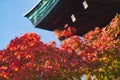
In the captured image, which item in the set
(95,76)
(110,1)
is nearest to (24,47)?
(95,76)

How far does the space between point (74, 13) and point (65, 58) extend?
3.21 meters

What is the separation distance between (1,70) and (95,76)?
140 inches

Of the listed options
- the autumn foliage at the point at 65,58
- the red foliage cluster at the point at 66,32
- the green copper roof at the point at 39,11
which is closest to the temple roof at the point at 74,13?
the green copper roof at the point at 39,11

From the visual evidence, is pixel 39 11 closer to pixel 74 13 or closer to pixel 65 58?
pixel 74 13

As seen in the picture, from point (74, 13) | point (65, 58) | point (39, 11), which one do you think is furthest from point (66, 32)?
point (65, 58)

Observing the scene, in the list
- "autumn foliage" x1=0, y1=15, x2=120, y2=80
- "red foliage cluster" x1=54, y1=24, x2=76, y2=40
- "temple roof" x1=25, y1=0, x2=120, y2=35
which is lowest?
"autumn foliage" x1=0, y1=15, x2=120, y2=80

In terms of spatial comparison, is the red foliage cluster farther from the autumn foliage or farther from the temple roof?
the autumn foliage

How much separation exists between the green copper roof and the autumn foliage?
161 centimetres

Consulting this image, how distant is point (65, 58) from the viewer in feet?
40.5

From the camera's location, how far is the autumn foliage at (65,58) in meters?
11.6

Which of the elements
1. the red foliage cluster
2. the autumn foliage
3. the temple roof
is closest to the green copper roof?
the temple roof

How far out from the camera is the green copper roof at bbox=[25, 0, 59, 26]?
49.0 ft

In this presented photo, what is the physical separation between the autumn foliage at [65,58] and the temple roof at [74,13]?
96 cm

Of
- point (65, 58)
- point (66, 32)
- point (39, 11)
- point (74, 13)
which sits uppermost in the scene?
point (39, 11)
